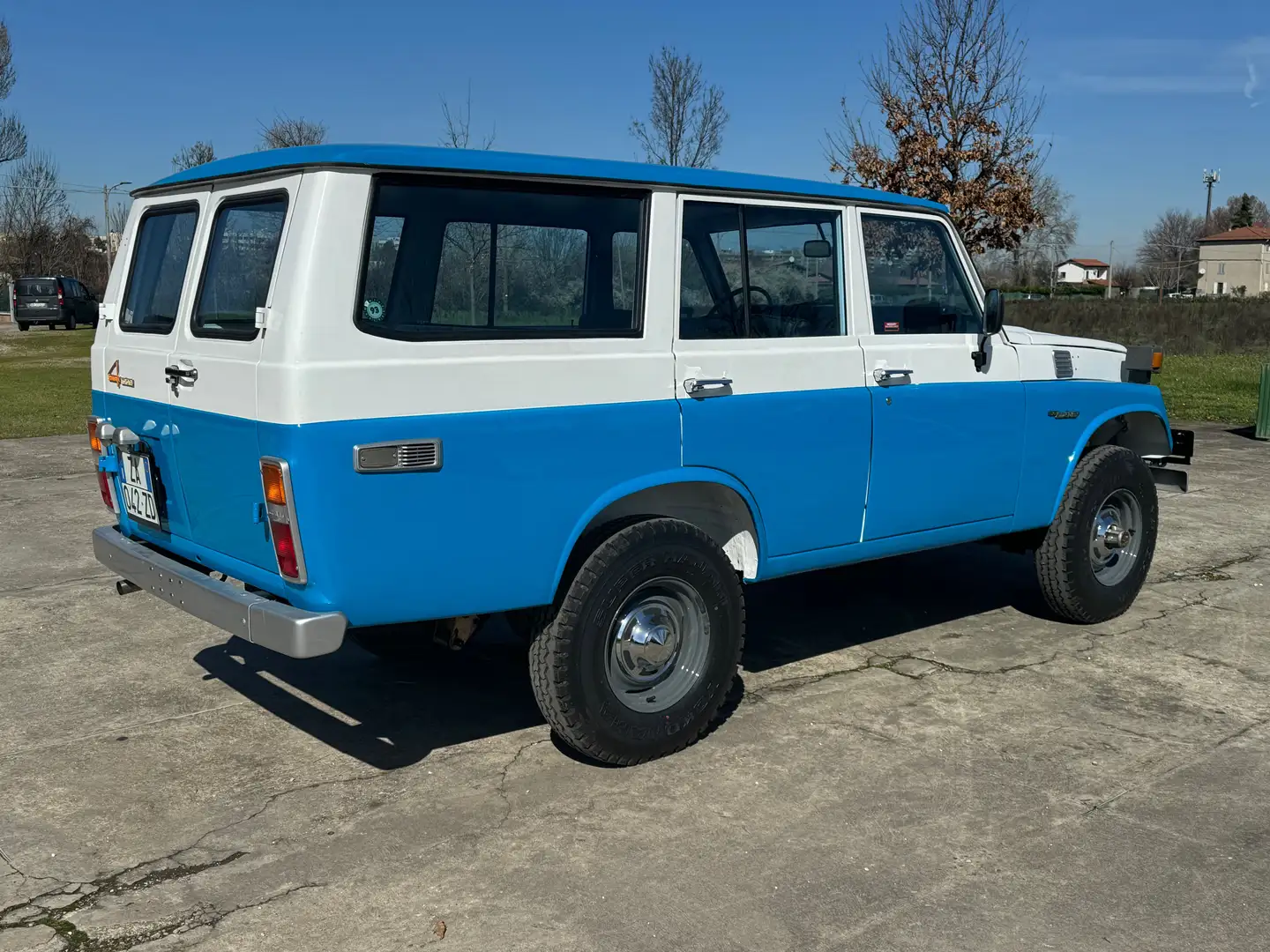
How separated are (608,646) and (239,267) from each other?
1.83 metres

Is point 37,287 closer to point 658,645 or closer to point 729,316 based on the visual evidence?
point 729,316

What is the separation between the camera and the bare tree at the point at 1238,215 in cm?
10804

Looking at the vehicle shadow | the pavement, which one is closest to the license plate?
the pavement

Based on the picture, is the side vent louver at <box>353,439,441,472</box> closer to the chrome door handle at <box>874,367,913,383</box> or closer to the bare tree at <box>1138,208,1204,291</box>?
the chrome door handle at <box>874,367,913,383</box>

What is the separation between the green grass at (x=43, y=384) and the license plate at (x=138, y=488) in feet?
27.5

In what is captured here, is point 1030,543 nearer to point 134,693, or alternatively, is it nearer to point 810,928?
point 810,928

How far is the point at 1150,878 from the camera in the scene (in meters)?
3.68

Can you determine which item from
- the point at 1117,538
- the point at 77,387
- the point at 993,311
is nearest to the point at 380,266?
the point at 993,311

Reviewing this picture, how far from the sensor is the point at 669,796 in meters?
4.28

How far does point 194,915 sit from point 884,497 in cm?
311

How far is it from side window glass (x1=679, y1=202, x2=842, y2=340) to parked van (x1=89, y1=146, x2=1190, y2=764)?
11 mm

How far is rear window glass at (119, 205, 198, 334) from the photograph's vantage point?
4.61 m

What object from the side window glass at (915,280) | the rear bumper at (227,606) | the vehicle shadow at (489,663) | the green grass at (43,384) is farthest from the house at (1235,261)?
the rear bumper at (227,606)

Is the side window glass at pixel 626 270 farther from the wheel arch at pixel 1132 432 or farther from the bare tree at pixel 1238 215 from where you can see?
the bare tree at pixel 1238 215
